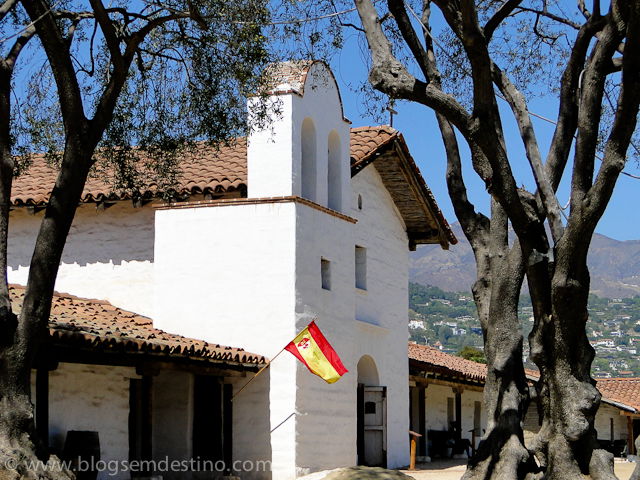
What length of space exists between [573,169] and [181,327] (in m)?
10.5

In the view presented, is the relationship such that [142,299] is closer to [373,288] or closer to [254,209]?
[254,209]

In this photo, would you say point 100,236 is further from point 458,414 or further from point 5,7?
point 458,414

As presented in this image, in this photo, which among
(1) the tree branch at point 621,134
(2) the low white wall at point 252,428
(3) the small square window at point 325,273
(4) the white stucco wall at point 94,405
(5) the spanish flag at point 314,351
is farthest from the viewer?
(3) the small square window at point 325,273

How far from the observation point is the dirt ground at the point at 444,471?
66.2 ft

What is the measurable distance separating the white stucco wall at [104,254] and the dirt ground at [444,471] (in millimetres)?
6302

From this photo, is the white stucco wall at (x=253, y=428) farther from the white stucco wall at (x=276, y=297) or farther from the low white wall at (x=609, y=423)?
the low white wall at (x=609, y=423)

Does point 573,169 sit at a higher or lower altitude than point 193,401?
higher

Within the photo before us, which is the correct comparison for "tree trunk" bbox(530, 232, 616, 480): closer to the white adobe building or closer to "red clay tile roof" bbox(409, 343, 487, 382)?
the white adobe building

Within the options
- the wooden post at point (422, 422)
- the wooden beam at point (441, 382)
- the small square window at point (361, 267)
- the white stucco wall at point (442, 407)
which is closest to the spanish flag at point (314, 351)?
the small square window at point (361, 267)

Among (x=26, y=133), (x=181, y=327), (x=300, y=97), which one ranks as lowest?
(x=181, y=327)

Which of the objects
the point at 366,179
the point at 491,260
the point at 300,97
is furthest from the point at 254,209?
the point at 491,260

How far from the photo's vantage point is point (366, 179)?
23.6 meters

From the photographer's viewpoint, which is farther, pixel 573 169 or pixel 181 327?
pixel 181 327

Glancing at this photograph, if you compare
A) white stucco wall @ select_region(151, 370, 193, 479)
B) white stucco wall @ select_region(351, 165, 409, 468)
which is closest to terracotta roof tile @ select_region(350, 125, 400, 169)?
white stucco wall @ select_region(351, 165, 409, 468)
